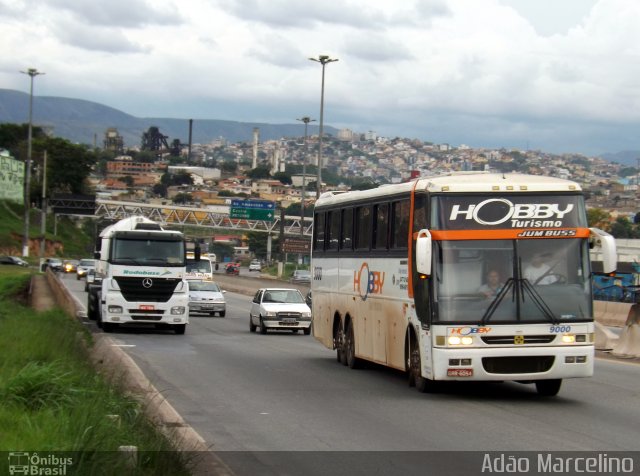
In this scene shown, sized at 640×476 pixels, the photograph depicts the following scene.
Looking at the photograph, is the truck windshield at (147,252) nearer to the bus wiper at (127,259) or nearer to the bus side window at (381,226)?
the bus wiper at (127,259)

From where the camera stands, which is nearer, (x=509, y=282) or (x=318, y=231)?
(x=509, y=282)

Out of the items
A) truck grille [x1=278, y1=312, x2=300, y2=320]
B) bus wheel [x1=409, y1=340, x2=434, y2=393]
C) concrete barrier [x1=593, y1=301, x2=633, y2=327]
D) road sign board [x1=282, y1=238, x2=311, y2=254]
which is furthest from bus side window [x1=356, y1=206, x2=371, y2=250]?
road sign board [x1=282, y1=238, x2=311, y2=254]

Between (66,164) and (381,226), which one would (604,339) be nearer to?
(381,226)

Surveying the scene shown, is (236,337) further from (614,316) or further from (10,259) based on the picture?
(10,259)

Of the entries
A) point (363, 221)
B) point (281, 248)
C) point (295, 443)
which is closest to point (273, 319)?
point (363, 221)

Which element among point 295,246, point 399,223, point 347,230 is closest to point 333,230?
point 347,230

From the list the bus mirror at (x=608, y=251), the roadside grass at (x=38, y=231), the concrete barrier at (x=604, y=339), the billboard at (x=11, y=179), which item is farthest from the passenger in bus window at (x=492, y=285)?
the billboard at (x=11, y=179)

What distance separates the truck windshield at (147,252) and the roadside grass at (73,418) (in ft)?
57.3

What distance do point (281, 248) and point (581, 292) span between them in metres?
67.1

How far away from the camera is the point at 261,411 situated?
15180 mm

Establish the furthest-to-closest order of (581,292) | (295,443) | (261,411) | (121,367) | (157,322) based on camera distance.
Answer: (157,322), (121,367), (581,292), (261,411), (295,443)

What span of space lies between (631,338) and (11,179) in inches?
4632

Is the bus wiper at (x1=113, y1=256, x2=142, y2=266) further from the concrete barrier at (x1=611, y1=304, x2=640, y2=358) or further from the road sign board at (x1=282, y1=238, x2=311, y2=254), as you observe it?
the road sign board at (x1=282, y1=238, x2=311, y2=254)

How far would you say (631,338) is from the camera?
2536cm
